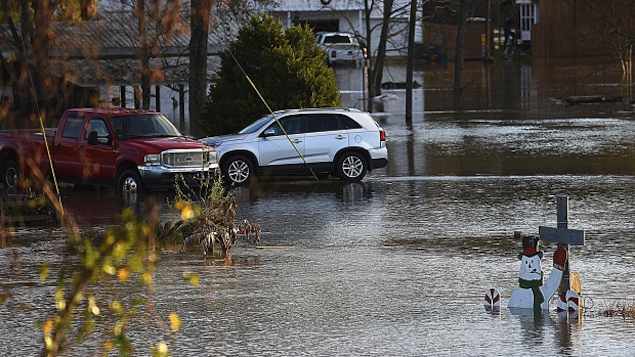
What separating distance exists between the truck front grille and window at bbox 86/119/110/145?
1.41 metres

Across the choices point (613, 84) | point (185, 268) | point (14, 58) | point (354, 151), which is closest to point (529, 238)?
point (185, 268)

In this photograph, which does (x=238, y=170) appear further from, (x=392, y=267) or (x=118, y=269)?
(x=118, y=269)

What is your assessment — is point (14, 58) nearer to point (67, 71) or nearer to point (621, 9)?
point (67, 71)

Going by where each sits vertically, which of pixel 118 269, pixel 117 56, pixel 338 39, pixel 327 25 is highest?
pixel 327 25

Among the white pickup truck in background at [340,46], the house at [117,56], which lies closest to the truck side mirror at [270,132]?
the house at [117,56]

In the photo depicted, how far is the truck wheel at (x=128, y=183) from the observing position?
80.0 ft

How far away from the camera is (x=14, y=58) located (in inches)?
264

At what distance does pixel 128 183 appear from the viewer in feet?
80.2

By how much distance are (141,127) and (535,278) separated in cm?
1389

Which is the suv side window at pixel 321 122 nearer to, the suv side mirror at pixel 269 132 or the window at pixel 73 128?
the suv side mirror at pixel 269 132

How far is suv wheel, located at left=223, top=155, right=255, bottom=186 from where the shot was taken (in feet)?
86.3

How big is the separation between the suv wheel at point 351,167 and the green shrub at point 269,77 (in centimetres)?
413

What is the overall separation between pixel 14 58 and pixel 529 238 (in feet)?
24.0

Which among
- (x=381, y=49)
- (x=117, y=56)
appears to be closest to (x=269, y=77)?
(x=117, y=56)
